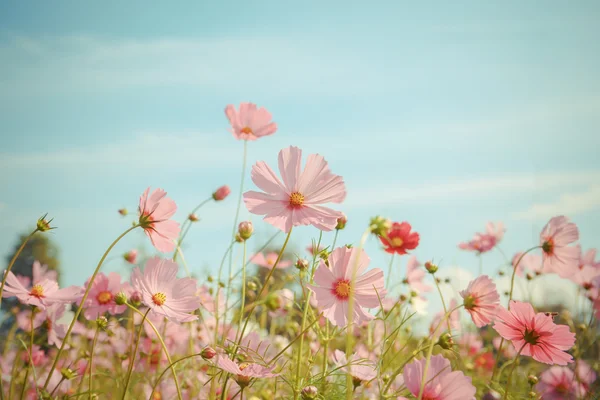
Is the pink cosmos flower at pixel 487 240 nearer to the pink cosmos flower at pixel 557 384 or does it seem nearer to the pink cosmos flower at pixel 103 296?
the pink cosmos flower at pixel 557 384

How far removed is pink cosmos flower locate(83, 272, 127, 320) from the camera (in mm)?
1172

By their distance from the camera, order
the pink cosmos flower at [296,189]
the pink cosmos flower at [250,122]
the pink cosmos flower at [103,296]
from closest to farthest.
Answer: the pink cosmos flower at [296,189]
the pink cosmos flower at [103,296]
the pink cosmos flower at [250,122]

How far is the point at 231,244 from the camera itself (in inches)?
47.8

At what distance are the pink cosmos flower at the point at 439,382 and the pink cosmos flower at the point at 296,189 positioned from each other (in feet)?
0.89

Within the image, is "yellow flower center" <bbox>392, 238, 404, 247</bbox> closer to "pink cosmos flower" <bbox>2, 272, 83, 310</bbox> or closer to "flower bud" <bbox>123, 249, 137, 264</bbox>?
"pink cosmos flower" <bbox>2, 272, 83, 310</bbox>

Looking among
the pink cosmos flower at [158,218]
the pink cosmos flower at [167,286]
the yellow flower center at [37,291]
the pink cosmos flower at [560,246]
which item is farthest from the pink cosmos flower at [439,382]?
the yellow flower center at [37,291]

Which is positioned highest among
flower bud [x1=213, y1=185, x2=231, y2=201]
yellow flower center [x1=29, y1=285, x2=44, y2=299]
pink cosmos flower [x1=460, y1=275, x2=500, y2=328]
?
flower bud [x1=213, y1=185, x2=231, y2=201]

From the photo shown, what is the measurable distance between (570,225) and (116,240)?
3.52 ft

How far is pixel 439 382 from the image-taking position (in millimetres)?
745

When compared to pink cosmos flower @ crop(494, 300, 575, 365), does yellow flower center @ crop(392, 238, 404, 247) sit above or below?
above

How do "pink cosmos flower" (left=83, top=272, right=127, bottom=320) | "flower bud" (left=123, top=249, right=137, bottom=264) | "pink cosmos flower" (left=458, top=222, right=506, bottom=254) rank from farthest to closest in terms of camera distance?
"pink cosmos flower" (left=458, top=222, right=506, bottom=254) → "flower bud" (left=123, top=249, right=137, bottom=264) → "pink cosmos flower" (left=83, top=272, right=127, bottom=320)

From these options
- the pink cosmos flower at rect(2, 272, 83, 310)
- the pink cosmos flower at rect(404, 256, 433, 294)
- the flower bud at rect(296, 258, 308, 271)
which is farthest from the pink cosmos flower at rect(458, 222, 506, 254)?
the pink cosmos flower at rect(2, 272, 83, 310)

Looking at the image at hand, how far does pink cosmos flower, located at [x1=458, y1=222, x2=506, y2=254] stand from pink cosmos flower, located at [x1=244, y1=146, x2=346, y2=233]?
3.74 ft

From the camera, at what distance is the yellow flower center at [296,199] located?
0.85 m
